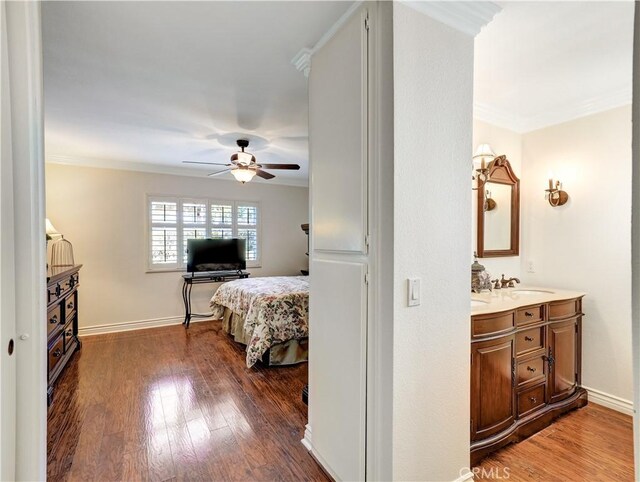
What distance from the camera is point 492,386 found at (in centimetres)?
191

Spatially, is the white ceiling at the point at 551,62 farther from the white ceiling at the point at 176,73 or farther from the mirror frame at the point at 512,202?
the white ceiling at the point at 176,73

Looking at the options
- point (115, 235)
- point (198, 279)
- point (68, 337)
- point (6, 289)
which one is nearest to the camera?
point (6, 289)

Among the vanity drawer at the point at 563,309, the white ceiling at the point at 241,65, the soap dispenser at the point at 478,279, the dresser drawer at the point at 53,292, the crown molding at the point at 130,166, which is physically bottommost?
the vanity drawer at the point at 563,309

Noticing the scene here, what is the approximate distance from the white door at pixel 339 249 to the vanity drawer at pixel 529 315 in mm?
1256

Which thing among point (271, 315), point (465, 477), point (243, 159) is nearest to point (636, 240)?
point (465, 477)

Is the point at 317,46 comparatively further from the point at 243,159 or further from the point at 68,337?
the point at 68,337

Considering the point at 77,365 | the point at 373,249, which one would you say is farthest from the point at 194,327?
the point at 373,249

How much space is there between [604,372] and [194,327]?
4756 millimetres

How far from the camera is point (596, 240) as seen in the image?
8.46ft

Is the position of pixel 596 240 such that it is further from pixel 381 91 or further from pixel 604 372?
pixel 381 91

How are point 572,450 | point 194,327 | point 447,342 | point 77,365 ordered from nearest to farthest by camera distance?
point 447,342
point 572,450
point 77,365
point 194,327

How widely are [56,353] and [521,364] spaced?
383cm

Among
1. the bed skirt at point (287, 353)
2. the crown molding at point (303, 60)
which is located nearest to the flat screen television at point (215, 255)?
the bed skirt at point (287, 353)

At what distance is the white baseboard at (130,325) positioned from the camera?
170 inches
